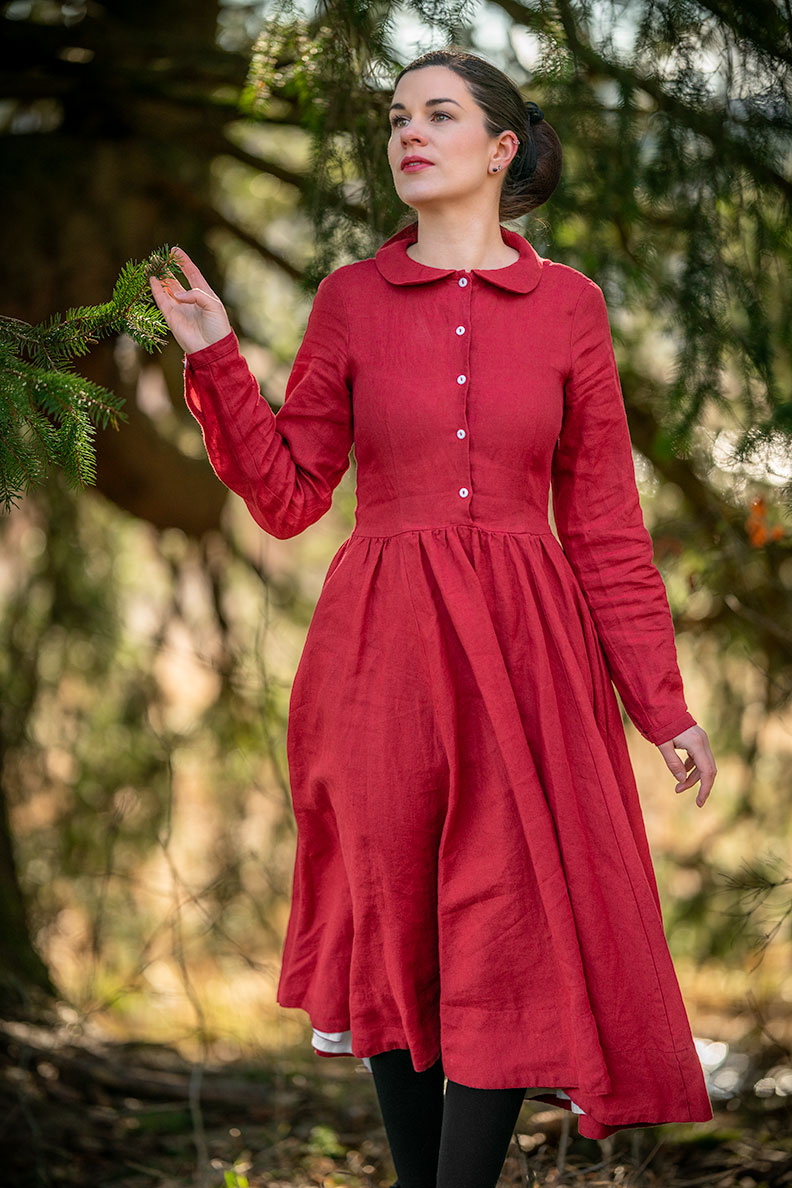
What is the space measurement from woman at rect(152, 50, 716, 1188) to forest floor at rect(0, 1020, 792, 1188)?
75cm

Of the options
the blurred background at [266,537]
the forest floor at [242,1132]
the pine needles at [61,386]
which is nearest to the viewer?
the pine needles at [61,386]

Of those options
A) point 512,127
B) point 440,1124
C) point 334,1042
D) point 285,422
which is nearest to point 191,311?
point 285,422

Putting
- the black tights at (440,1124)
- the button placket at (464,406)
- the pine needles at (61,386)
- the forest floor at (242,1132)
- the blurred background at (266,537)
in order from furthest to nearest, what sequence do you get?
1. the forest floor at (242,1132)
2. the blurred background at (266,537)
3. the button placket at (464,406)
4. the black tights at (440,1124)
5. the pine needles at (61,386)

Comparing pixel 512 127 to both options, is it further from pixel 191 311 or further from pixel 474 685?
pixel 474 685

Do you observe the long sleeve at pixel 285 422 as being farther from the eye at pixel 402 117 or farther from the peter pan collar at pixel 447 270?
the eye at pixel 402 117

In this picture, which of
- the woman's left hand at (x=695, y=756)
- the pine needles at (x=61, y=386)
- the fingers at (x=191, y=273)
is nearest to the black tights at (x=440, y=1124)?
the woman's left hand at (x=695, y=756)

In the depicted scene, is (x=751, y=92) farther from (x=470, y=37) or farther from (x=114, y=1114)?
(x=114, y=1114)

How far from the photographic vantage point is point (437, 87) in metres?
1.72

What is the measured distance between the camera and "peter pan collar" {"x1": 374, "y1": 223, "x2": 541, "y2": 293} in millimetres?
1749

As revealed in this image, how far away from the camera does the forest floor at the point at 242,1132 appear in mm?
2553

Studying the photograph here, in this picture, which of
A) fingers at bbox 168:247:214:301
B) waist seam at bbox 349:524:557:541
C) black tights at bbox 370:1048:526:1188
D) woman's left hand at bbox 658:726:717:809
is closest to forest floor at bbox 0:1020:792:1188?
black tights at bbox 370:1048:526:1188

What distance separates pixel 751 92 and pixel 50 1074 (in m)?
2.62

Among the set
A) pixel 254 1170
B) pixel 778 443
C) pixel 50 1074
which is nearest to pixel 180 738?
pixel 50 1074

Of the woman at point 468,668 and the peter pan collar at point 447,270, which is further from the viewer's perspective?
the peter pan collar at point 447,270
